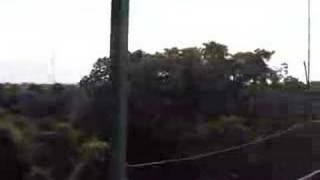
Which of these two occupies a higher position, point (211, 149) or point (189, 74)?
point (189, 74)

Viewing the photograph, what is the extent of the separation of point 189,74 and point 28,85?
8.23m

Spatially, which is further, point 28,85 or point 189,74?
point 189,74

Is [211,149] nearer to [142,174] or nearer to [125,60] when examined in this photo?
[142,174]

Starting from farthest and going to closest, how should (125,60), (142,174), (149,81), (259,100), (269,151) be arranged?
(259,100) < (149,81) < (269,151) < (142,174) < (125,60)

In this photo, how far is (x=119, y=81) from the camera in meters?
3.79

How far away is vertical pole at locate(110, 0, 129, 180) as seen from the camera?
12.2 ft

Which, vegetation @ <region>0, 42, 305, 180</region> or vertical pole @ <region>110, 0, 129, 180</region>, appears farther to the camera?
vegetation @ <region>0, 42, 305, 180</region>

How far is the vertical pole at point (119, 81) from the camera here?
3.72 meters

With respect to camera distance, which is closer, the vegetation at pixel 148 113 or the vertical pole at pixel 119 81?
the vertical pole at pixel 119 81

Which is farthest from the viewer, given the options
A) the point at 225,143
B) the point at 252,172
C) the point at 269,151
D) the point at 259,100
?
the point at 259,100

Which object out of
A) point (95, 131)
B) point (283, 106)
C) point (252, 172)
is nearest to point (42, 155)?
point (252, 172)

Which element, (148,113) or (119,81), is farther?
(148,113)

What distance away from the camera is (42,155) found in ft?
66.8

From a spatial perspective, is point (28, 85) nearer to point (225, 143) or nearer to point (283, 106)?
point (225, 143)
